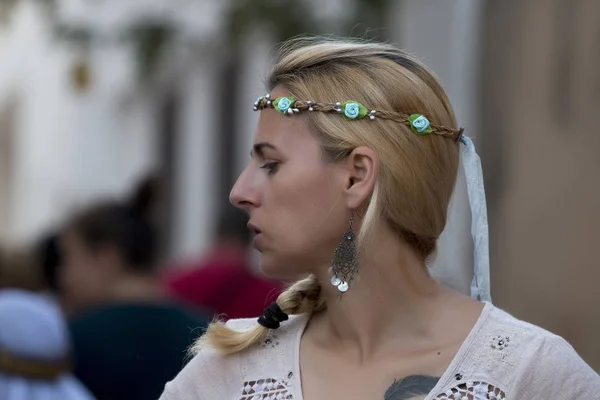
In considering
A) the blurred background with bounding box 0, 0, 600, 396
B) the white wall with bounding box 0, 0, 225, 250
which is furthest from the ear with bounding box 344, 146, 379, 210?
the white wall with bounding box 0, 0, 225, 250

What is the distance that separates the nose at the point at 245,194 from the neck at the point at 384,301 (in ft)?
0.76

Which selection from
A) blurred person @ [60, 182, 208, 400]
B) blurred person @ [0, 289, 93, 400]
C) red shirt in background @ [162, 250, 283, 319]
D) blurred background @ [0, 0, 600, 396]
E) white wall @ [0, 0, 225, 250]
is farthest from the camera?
white wall @ [0, 0, 225, 250]

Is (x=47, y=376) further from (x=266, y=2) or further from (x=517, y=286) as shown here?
(x=266, y=2)

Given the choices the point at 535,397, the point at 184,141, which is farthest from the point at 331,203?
the point at 184,141

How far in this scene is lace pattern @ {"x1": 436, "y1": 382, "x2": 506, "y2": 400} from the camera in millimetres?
2713

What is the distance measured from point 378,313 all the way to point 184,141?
1285cm

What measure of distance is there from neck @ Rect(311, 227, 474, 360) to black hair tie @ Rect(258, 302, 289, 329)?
0.14 m

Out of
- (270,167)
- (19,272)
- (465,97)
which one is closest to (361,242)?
(270,167)

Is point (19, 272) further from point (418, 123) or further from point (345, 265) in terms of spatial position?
point (418, 123)

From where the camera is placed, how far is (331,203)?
2.88 m

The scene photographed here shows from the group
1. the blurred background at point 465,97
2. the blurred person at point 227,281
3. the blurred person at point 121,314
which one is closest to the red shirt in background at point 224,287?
the blurred person at point 227,281

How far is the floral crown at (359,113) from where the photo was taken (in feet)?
9.31

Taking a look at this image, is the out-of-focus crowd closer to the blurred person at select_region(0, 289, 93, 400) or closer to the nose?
the blurred person at select_region(0, 289, 93, 400)

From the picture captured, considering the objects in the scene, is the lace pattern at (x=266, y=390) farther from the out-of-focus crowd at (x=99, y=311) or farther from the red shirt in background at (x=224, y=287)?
the red shirt in background at (x=224, y=287)
